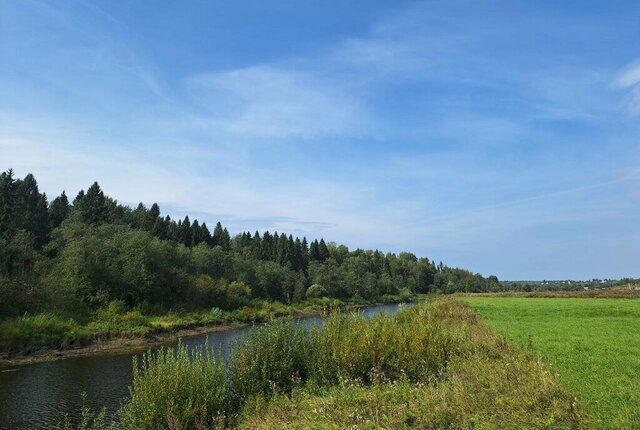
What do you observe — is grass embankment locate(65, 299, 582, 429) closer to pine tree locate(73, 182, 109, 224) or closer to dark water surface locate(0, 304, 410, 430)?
dark water surface locate(0, 304, 410, 430)

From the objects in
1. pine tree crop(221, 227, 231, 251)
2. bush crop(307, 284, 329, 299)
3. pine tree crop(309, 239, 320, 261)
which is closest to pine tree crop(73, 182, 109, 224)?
pine tree crop(221, 227, 231, 251)

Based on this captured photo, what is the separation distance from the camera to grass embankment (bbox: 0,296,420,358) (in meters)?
33.5

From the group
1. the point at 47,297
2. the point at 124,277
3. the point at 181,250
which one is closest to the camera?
the point at 47,297

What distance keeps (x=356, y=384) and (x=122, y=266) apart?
47775 millimetres

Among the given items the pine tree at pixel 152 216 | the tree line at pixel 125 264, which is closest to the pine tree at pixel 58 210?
the tree line at pixel 125 264

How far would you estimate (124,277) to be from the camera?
170 feet

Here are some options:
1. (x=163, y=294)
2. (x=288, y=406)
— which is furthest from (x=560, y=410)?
(x=163, y=294)

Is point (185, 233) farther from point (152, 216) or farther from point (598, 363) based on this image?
point (598, 363)

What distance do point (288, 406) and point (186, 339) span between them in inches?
1406

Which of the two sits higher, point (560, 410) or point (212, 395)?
point (560, 410)

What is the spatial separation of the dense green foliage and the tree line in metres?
0.12

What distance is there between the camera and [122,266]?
52.9 metres

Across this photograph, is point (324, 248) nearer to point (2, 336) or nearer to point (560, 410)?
point (2, 336)

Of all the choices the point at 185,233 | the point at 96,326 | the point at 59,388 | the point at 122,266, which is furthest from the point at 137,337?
the point at 185,233
